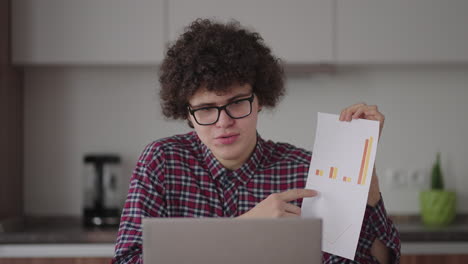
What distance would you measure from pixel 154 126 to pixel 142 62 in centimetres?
41

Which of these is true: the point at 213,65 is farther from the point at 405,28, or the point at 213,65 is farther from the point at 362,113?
the point at 405,28

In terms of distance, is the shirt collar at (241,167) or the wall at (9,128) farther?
the wall at (9,128)

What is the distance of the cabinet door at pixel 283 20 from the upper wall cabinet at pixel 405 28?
79 mm

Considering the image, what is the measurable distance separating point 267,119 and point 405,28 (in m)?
0.79

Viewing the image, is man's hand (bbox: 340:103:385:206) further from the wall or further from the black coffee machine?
the wall

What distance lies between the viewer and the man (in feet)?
3.98

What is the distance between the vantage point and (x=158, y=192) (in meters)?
1.34

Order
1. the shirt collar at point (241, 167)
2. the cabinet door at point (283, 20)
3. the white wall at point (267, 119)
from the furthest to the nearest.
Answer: the white wall at point (267, 119) < the cabinet door at point (283, 20) < the shirt collar at point (241, 167)

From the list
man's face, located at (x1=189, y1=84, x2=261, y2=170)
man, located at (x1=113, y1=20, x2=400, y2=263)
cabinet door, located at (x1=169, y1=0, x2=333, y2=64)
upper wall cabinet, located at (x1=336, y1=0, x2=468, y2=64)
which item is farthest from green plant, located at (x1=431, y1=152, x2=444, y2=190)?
man's face, located at (x1=189, y1=84, x2=261, y2=170)

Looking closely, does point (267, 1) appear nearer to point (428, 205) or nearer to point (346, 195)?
point (428, 205)

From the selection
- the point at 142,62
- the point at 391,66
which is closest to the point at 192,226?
the point at 142,62

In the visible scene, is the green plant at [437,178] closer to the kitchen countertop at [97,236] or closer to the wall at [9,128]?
the kitchen countertop at [97,236]

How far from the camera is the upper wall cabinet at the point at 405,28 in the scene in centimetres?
240

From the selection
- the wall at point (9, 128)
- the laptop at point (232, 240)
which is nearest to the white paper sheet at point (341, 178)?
the laptop at point (232, 240)
